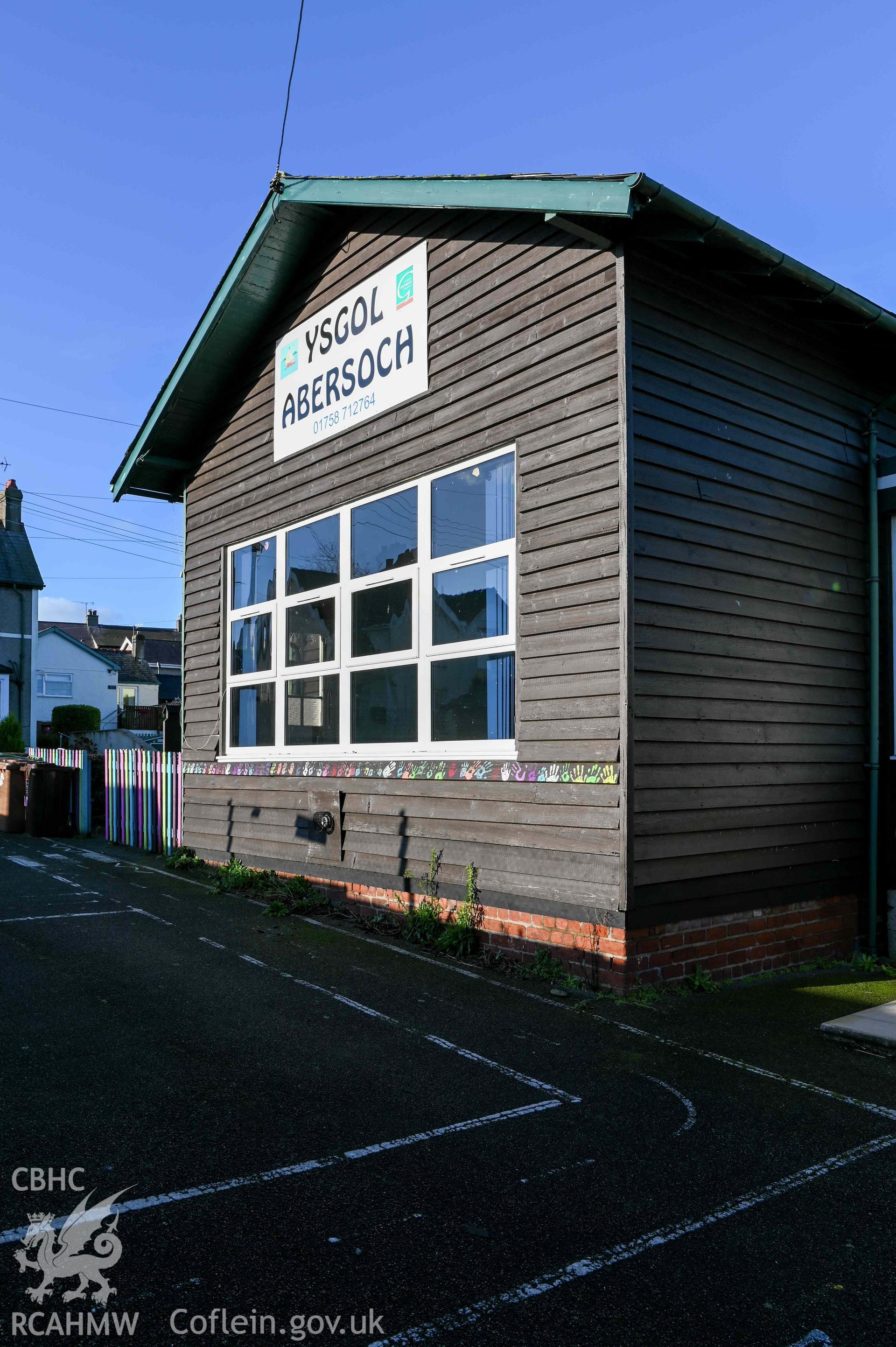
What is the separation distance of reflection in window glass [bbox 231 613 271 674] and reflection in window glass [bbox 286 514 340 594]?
64cm

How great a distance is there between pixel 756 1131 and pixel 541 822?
2700mm

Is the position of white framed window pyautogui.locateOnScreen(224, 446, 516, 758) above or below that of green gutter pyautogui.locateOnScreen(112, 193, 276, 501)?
below

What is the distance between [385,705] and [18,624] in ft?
97.6

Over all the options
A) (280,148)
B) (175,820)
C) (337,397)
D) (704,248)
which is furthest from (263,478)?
(704,248)

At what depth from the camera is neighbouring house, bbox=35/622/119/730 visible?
155 ft

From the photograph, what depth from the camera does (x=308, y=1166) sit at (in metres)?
3.44

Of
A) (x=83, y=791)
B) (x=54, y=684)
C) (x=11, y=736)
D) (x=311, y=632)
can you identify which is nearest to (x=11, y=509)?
(x=11, y=736)

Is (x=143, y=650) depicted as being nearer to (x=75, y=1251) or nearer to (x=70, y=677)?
(x=70, y=677)

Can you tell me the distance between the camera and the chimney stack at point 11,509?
34.8 meters

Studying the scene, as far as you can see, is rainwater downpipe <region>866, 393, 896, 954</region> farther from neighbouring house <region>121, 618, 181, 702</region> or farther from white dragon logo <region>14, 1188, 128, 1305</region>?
neighbouring house <region>121, 618, 181, 702</region>

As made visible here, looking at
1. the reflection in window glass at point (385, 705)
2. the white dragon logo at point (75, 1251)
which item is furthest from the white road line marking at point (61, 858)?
the white dragon logo at point (75, 1251)

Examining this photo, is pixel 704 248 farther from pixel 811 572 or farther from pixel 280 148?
pixel 280 148

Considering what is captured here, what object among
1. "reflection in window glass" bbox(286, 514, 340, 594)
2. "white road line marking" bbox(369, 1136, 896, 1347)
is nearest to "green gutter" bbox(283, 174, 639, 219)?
"reflection in window glass" bbox(286, 514, 340, 594)

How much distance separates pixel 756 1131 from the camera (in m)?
3.84
